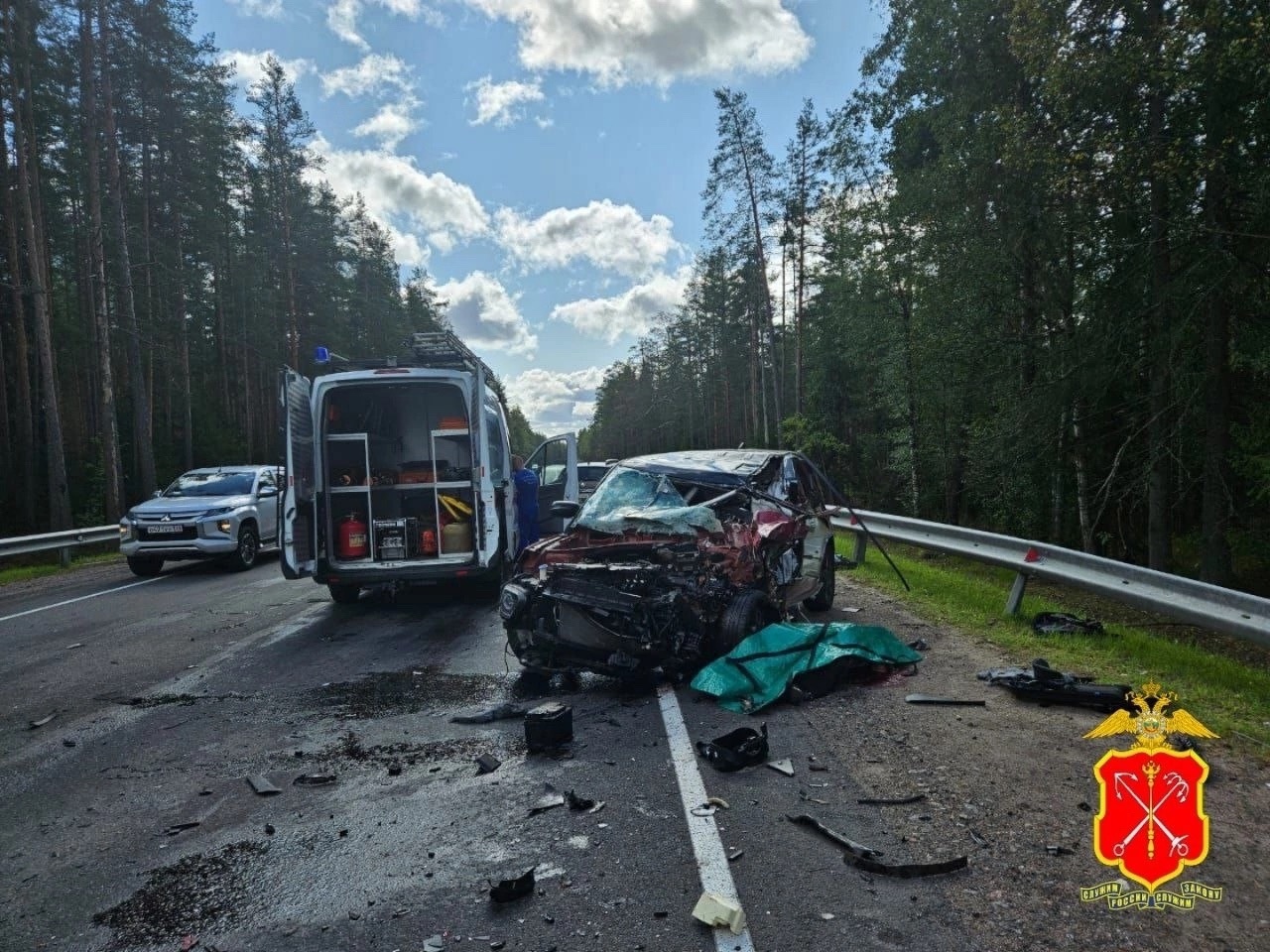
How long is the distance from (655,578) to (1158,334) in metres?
9.61

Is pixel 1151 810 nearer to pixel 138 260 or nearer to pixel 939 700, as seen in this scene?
pixel 939 700

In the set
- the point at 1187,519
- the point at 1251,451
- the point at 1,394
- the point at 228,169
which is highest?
the point at 228,169

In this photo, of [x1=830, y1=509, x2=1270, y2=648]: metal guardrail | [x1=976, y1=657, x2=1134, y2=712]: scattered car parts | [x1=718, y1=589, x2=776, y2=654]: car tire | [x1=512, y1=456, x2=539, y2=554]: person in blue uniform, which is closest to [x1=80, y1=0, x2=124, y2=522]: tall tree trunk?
[x1=512, y1=456, x2=539, y2=554]: person in blue uniform

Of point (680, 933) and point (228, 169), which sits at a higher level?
point (228, 169)

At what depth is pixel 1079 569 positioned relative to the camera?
20.4 ft

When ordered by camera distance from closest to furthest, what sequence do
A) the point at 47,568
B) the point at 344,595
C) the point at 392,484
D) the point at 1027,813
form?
the point at 1027,813 → the point at 392,484 → the point at 344,595 → the point at 47,568

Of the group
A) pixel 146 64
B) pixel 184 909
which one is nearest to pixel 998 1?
pixel 184 909

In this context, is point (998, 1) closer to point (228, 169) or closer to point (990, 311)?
point (990, 311)

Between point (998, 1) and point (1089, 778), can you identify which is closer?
point (1089, 778)

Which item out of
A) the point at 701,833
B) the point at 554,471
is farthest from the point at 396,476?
the point at 701,833

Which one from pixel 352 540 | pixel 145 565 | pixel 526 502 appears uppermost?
pixel 526 502

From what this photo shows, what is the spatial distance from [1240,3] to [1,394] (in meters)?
31.8

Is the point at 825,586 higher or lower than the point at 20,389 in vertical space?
lower

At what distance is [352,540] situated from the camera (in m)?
8.50
